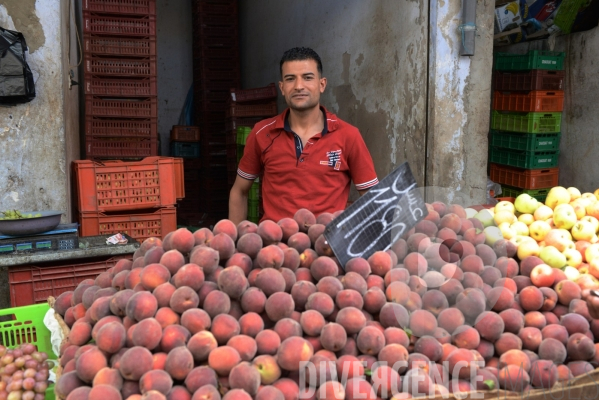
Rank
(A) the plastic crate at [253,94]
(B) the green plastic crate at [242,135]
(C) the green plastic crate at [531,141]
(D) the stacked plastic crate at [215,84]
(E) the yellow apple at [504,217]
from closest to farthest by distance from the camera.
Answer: (E) the yellow apple at [504,217] < (C) the green plastic crate at [531,141] < (B) the green plastic crate at [242,135] < (A) the plastic crate at [253,94] < (D) the stacked plastic crate at [215,84]

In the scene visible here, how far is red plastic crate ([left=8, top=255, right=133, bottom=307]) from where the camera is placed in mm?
2902

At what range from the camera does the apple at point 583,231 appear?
7.14ft

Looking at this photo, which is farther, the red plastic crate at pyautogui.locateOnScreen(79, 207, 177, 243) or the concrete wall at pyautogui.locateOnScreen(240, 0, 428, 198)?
the concrete wall at pyautogui.locateOnScreen(240, 0, 428, 198)

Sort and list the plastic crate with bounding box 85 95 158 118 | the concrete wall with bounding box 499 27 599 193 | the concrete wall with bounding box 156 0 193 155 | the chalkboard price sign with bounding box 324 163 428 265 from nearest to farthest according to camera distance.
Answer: the chalkboard price sign with bounding box 324 163 428 265, the plastic crate with bounding box 85 95 158 118, the concrete wall with bounding box 499 27 599 193, the concrete wall with bounding box 156 0 193 155

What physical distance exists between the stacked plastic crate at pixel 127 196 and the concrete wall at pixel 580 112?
408 centimetres

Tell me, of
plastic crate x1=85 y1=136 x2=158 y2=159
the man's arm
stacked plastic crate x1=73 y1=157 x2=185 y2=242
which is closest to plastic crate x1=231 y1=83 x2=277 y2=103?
plastic crate x1=85 y1=136 x2=158 y2=159

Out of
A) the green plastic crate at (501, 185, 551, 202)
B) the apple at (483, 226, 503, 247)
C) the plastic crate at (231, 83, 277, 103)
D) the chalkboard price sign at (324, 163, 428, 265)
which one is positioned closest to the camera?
the chalkboard price sign at (324, 163, 428, 265)

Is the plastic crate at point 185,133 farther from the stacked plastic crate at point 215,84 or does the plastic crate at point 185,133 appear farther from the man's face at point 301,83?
the man's face at point 301,83

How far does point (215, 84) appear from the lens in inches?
324

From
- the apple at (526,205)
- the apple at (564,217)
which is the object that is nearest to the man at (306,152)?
the apple at (526,205)

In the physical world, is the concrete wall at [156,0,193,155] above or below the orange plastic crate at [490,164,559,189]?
above

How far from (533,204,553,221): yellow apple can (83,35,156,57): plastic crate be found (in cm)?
393

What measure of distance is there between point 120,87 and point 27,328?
137 inches

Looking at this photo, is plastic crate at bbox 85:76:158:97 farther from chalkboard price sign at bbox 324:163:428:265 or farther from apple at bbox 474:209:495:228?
chalkboard price sign at bbox 324:163:428:265
